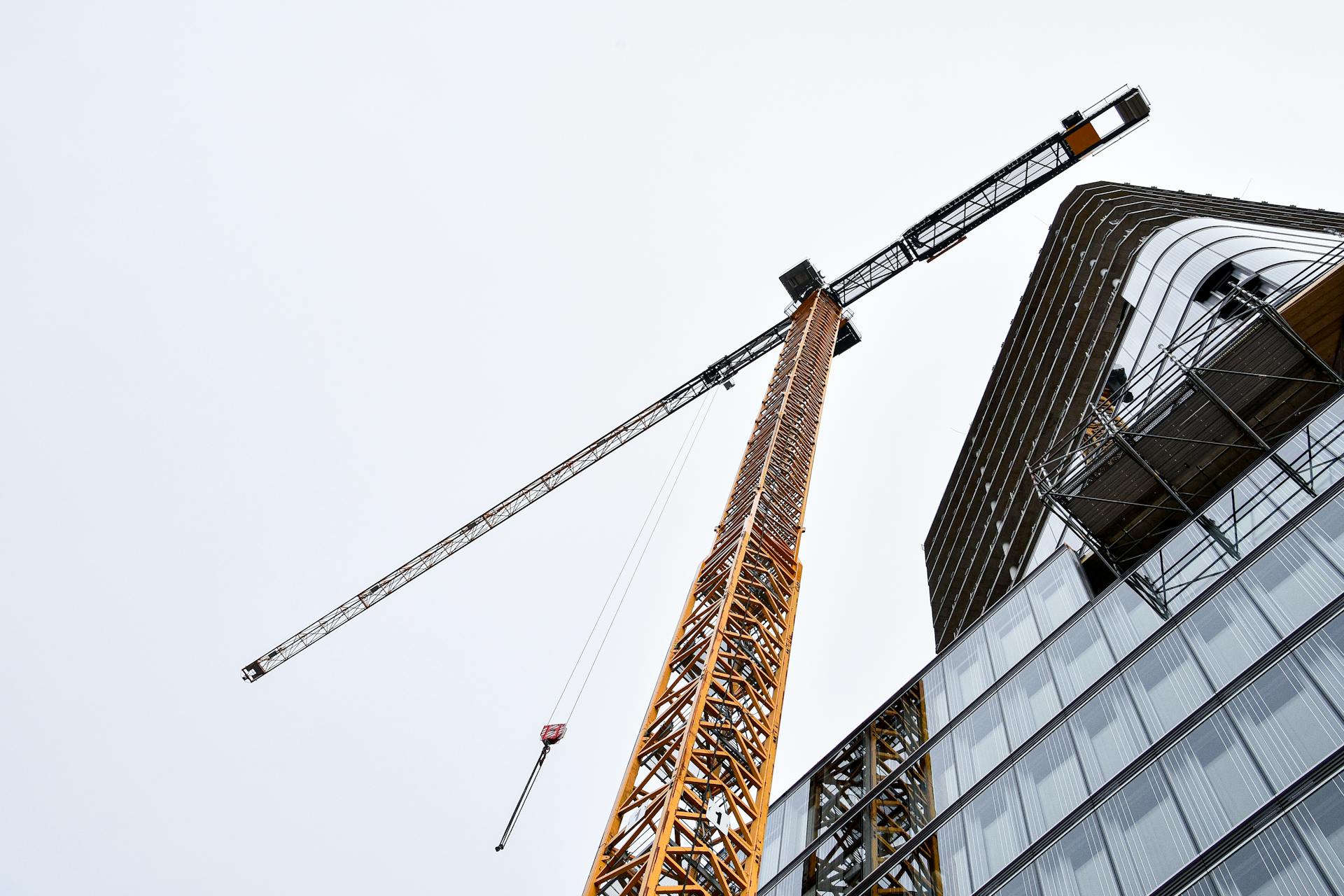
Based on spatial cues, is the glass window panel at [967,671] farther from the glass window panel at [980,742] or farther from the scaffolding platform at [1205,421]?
the scaffolding platform at [1205,421]

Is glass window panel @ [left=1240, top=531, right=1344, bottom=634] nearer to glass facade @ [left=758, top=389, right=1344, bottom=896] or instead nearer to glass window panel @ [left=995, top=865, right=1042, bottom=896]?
glass facade @ [left=758, top=389, right=1344, bottom=896]

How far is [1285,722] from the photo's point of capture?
16547 mm

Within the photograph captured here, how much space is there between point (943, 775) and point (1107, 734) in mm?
6108

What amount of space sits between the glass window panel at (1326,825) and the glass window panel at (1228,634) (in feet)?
13.2

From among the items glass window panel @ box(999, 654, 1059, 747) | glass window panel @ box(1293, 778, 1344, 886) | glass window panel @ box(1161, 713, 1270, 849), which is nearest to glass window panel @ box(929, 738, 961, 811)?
glass window panel @ box(999, 654, 1059, 747)

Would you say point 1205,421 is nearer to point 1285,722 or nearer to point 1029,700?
point 1029,700

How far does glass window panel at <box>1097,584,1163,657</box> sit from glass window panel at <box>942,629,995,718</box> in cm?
466

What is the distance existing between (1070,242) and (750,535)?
27.2 metres

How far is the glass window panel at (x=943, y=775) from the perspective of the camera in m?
24.8

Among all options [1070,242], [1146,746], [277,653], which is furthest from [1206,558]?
[277,653]

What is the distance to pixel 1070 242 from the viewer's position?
1855 inches

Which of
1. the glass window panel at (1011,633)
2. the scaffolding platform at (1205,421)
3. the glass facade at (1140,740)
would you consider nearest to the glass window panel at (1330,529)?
the glass facade at (1140,740)

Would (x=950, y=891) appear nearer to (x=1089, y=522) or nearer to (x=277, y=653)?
(x=1089, y=522)

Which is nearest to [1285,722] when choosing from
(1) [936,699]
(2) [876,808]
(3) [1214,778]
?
(3) [1214,778]
